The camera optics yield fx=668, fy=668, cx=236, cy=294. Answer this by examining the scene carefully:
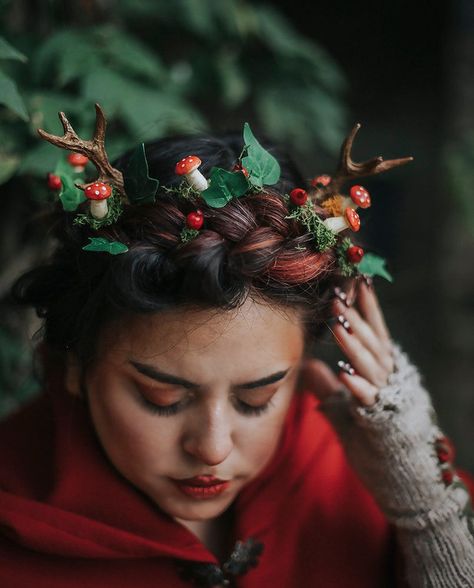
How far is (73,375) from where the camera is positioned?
49.0 inches

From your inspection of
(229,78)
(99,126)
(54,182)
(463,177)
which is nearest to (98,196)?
(99,126)

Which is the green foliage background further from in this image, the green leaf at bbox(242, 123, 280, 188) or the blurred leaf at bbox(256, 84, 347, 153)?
the green leaf at bbox(242, 123, 280, 188)

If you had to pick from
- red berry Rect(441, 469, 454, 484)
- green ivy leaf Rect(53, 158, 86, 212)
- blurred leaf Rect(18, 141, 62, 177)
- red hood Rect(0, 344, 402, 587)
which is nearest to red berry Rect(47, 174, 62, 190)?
green ivy leaf Rect(53, 158, 86, 212)

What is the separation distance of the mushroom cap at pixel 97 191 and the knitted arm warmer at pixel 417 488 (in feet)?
1.96

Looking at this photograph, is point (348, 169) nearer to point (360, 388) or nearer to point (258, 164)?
point (258, 164)

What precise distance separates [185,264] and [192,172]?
15 cm

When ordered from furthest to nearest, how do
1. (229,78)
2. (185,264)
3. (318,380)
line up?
(229,78) < (318,380) < (185,264)

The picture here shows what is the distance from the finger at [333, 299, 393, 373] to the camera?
1.22 metres

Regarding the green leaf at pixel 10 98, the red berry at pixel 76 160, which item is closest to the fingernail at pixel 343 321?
the red berry at pixel 76 160

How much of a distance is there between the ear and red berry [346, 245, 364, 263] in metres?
0.52

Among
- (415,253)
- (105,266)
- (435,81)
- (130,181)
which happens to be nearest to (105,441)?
(105,266)

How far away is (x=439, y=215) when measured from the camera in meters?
3.01

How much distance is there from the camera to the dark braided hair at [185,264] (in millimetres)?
1003

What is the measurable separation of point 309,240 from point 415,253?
7.06 feet
